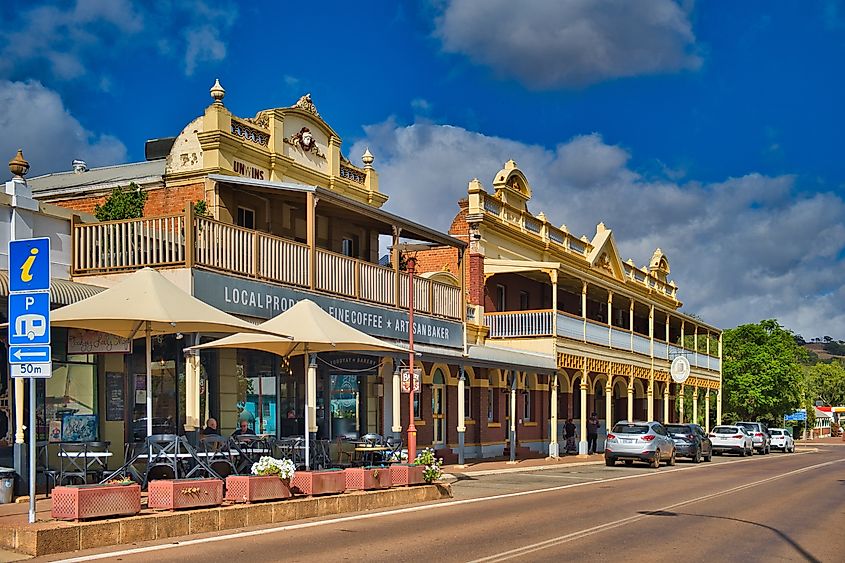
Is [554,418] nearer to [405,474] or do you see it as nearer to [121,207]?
[405,474]

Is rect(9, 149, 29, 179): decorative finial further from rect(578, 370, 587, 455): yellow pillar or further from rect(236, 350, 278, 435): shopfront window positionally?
rect(578, 370, 587, 455): yellow pillar

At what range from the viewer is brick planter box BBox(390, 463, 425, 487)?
17.5 meters

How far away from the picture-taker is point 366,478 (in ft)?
54.4

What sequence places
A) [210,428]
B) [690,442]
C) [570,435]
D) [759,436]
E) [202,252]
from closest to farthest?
[202,252]
[210,428]
[690,442]
[570,435]
[759,436]

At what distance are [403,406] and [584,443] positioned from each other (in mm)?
10965

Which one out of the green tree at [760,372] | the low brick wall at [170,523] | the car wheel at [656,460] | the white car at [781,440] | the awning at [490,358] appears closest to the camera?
the low brick wall at [170,523]

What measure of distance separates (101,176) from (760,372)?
56.0 metres

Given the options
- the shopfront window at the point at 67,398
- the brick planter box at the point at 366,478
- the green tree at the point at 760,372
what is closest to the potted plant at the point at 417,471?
the brick planter box at the point at 366,478

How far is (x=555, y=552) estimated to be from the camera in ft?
39.3

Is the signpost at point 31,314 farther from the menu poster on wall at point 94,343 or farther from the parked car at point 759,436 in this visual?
the parked car at point 759,436

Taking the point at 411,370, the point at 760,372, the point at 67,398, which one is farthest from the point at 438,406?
the point at 760,372

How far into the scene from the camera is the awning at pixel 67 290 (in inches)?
648

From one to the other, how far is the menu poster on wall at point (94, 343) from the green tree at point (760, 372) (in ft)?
198

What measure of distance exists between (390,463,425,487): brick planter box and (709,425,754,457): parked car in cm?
3059
